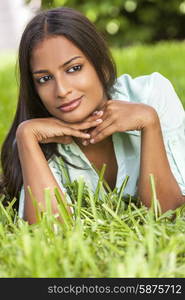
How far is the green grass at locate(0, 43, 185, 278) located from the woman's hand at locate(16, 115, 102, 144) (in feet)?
0.72

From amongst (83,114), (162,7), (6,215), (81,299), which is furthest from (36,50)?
(162,7)

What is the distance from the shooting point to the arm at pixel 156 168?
2088 millimetres

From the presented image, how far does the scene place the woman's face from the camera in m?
2.04

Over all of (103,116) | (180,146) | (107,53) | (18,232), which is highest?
(107,53)

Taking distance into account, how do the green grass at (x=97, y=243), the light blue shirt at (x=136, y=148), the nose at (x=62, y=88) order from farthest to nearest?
1. the light blue shirt at (x=136, y=148)
2. the nose at (x=62, y=88)
3. the green grass at (x=97, y=243)

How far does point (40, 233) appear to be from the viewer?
1.71 metres

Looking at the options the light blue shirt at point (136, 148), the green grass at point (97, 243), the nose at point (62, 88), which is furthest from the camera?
the light blue shirt at point (136, 148)

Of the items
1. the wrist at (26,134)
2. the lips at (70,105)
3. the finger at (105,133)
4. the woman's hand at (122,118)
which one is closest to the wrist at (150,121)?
the woman's hand at (122,118)

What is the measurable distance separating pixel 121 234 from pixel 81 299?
358 mm

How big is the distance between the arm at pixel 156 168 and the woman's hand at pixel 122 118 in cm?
2

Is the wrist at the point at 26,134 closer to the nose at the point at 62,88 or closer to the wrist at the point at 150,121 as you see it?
the nose at the point at 62,88

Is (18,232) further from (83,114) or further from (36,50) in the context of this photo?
(36,50)

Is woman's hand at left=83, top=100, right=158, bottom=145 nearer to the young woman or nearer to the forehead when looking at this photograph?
the young woman

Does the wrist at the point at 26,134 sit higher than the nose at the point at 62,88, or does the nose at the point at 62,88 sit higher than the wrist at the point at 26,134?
the nose at the point at 62,88
